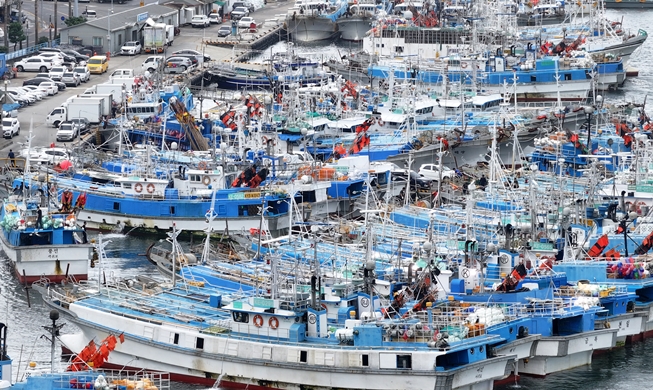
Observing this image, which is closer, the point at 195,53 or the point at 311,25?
the point at 195,53

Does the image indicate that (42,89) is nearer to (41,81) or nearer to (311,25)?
(41,81)

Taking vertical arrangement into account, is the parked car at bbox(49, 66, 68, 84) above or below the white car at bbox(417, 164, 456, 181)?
above

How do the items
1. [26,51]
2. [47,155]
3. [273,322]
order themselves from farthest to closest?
[26,51] → [47,155] → [273,322]

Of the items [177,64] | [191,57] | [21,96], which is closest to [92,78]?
[177,64]

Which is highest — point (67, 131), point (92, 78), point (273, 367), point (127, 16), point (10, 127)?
point (127, 16)

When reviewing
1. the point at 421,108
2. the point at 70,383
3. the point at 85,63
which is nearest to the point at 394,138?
the point at 421,108

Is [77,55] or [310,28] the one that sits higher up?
[310,28]

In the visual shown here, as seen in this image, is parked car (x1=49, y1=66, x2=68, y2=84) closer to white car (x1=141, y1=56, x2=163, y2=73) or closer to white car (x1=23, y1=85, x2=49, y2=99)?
white car (x1=23, y1=85, x2=49, y2=99)

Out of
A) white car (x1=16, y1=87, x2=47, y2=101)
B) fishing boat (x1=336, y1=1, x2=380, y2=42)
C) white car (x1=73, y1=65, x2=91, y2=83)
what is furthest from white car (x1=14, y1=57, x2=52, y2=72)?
fishing boat (x1=336, y1=1, x2=380, y2=42)
